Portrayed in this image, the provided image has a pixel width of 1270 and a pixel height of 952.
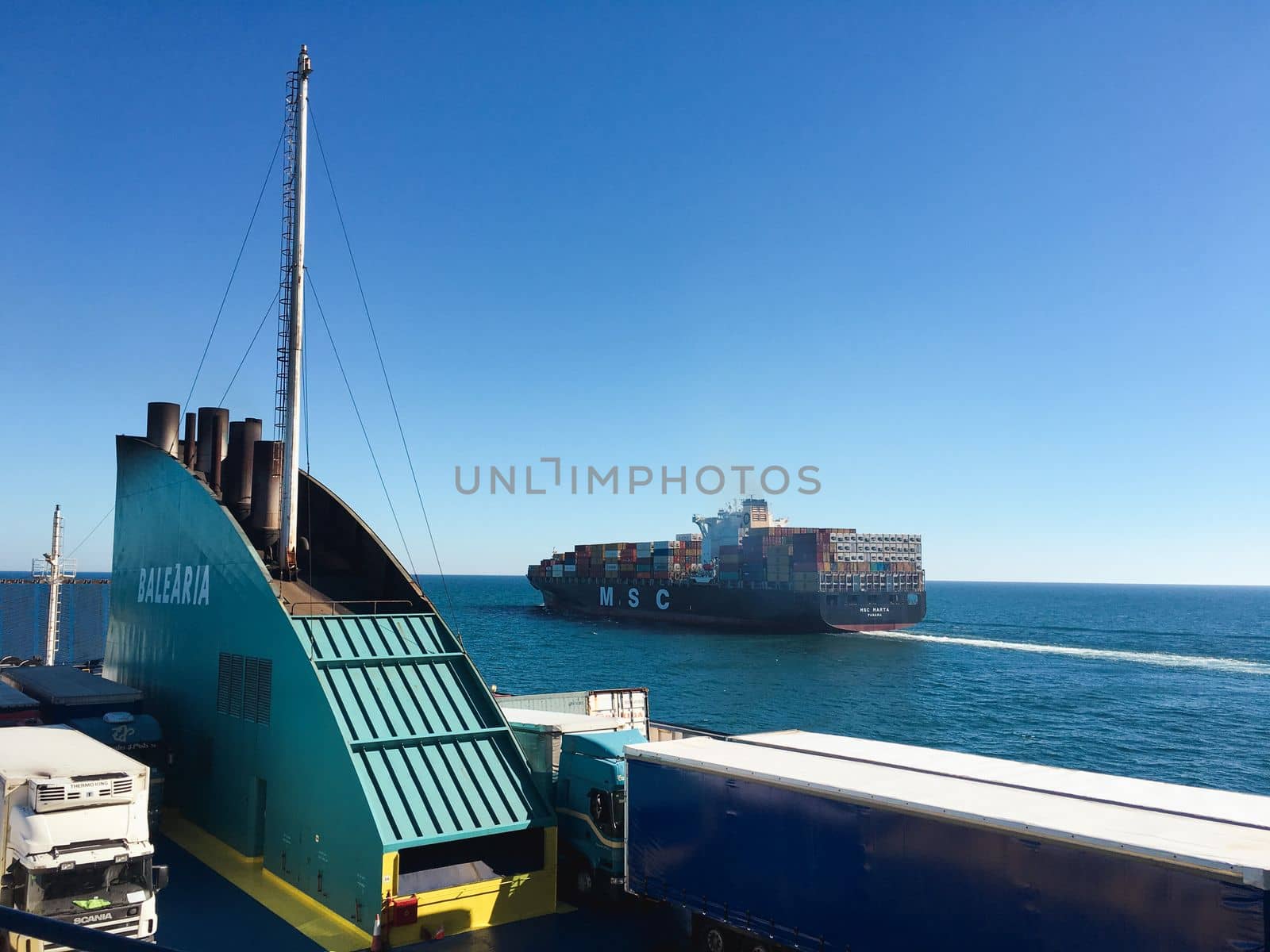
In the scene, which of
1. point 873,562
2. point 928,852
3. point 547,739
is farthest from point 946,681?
point 928,852

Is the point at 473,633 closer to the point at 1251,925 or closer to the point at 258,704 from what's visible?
the point at 258,704

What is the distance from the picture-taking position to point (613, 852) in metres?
17.5

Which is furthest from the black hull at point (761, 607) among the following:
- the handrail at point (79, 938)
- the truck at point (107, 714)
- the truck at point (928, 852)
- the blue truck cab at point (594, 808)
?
the handrail at point (79, 938)

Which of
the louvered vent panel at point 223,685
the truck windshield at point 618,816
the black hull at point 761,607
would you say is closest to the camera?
the truck windshield at point 618,816

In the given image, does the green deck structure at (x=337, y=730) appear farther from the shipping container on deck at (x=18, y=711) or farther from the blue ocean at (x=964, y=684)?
the blue ocean at (x=964, y=684)

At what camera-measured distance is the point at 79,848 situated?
1357cm

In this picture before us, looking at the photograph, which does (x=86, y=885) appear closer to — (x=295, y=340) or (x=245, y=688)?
(x=245, y=688)

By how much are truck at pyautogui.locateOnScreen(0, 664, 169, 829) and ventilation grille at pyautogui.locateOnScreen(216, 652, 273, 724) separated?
2.25m

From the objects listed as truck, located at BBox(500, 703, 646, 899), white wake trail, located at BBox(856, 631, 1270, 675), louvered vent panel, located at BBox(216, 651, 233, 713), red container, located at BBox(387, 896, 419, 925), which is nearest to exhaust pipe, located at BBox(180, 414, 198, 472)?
louvered vent panel, located at BBox(216, 651, 233, 713)

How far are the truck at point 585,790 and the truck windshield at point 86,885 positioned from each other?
26.1 feet

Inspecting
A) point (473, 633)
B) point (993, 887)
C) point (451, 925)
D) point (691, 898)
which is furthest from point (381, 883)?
point (473, 633)

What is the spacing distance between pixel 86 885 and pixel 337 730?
488 centimetres

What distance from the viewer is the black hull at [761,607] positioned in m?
114

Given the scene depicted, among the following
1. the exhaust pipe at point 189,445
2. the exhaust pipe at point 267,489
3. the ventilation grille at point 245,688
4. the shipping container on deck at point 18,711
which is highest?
the exhaust pipe at point 189,445
